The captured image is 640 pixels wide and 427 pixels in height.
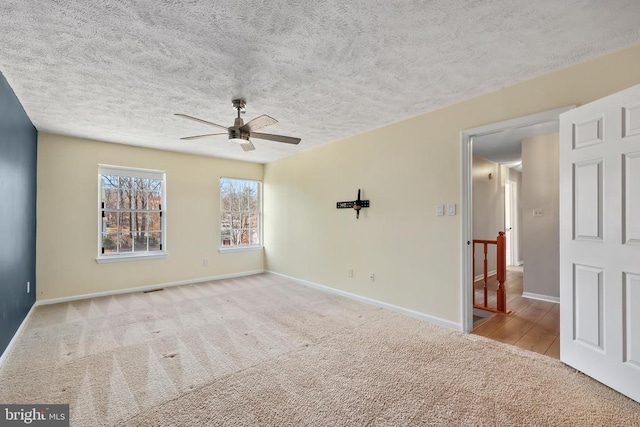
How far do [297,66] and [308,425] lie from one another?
8.35ft

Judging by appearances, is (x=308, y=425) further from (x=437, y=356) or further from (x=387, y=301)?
(x=387, y=301)

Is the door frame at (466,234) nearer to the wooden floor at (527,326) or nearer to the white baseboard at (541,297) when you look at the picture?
the wooden floor at (527,326)

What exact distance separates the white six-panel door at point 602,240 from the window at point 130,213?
5.62m

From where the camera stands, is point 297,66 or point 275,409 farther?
point 297,66

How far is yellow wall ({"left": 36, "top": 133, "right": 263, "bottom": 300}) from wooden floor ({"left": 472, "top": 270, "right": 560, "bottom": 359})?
455cm

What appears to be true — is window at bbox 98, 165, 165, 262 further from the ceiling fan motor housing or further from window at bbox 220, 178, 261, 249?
the ceiling fan motor housing

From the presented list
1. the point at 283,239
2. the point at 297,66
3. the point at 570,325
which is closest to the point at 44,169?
the point at 283,239

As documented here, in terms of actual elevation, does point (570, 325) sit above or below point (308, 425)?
above

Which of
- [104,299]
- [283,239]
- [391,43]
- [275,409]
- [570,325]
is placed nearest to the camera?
[275,409]

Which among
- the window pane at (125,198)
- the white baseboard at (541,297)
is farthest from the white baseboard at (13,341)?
the white baseboard at (541,297)

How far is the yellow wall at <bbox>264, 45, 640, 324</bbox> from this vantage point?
247 centimetres

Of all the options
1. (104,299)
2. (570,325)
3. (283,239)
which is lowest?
(104,299)

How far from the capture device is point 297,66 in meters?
2.30

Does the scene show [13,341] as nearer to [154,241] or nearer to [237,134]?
[154,241]
